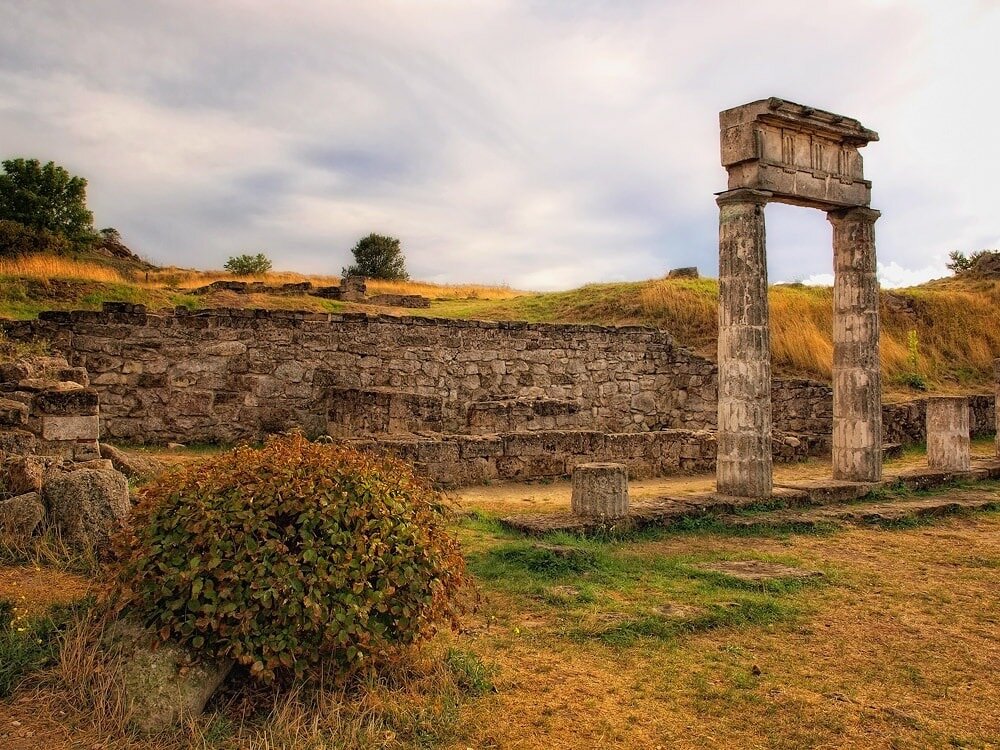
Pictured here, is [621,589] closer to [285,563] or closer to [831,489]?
[285,563]

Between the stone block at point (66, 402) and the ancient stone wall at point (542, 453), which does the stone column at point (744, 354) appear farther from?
the stone block at point (66, 402)

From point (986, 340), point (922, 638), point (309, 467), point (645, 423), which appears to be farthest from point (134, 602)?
point (986, 340)

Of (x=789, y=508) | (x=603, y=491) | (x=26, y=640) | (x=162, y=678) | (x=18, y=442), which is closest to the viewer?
(x=162, y=678)

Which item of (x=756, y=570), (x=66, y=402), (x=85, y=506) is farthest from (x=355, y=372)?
(x=85, y=506)

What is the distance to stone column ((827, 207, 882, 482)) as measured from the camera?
12.2 m

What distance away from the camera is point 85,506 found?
5359 mm

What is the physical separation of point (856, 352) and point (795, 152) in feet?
10.9

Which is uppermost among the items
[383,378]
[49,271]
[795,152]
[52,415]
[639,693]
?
[795,152]

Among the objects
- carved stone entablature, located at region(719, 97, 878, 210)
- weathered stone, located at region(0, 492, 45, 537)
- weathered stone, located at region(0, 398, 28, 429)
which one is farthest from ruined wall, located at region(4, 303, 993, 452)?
weathered stone, located at region(0, 492, 45, 537)

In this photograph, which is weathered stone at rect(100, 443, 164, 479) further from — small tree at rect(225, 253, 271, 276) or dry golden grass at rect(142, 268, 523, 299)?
small tree at rect(225, 253, 271, 276)

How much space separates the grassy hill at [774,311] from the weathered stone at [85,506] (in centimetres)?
A: 1337

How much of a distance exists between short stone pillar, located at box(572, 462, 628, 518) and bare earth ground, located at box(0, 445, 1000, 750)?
68cm

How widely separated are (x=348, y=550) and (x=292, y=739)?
917 mm

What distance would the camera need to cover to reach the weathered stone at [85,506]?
5.31 metres
